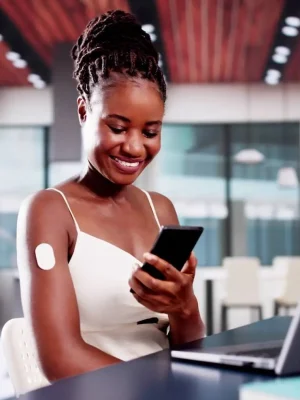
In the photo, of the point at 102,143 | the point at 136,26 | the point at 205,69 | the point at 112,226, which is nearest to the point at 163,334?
the point at 112,226

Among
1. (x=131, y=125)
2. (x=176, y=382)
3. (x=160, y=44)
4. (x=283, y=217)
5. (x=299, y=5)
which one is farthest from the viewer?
(x=283, y=217)

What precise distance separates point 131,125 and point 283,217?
625 centimetres

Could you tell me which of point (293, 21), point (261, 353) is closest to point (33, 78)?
point (293, 21)

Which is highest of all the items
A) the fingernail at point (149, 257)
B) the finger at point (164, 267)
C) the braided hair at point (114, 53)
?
the braided hair at point (114, 53)

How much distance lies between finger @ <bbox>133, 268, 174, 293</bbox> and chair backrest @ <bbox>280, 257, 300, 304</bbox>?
4.68 meters

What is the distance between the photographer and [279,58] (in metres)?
6.16

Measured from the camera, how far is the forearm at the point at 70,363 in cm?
99

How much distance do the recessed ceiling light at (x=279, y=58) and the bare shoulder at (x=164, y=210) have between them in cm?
494

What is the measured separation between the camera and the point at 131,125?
114cm

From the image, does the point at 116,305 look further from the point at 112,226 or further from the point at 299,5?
the point at 299,5

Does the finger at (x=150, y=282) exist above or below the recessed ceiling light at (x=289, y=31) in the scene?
below

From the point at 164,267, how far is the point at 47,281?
234 mm

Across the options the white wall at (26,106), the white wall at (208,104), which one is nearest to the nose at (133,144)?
the white wall at (208,104)

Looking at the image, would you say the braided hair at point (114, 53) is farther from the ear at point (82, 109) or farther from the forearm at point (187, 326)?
the forearm at point (187, 326)
